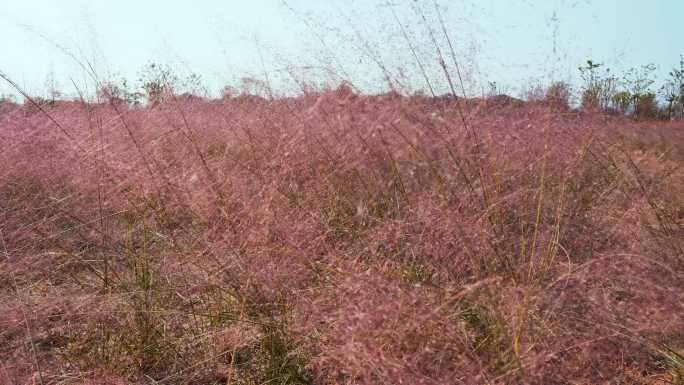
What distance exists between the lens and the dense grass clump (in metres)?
1.41

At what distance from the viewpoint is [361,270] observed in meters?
1.85

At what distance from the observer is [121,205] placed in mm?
2646

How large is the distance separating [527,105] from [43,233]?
104 inches

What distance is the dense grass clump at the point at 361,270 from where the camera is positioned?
55.7 inches

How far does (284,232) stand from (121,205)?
106cm

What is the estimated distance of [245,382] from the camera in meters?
1.59

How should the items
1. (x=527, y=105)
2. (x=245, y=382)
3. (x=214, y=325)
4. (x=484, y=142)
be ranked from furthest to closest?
1. (x=527, y=105)
2. (x=484, y=142)
3. (x=214, y=325)
4. (x=245, y=382)

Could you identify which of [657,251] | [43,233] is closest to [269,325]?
[657,251]

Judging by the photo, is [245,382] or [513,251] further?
[513,251]

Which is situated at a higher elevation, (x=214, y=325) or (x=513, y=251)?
(x=513, y=251)

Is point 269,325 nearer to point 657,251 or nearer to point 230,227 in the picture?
point 230,227

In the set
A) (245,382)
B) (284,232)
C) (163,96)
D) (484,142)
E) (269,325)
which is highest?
(163,96)

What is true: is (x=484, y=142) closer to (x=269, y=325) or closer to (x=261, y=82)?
(x=269, y=325)

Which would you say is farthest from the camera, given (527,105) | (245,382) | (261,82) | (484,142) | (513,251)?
(261,82)
